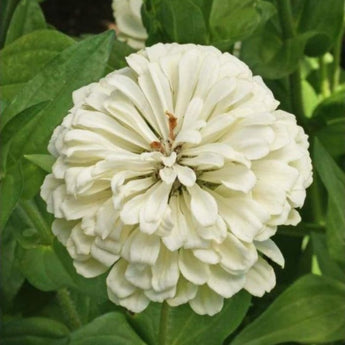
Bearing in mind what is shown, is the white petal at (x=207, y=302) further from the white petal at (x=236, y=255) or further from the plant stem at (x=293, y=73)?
the plant stem at (x=293, y=73)

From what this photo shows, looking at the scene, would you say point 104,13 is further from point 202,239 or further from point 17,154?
point 202,239

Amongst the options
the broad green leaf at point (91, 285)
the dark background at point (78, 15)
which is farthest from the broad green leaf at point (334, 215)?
the dark background at point (78, 15)

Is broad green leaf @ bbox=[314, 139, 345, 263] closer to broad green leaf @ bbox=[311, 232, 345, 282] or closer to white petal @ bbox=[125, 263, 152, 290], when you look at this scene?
broad green leaf @ bbox=[311, 232, 345, 282]

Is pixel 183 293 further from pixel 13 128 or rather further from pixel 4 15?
pixel 4 15

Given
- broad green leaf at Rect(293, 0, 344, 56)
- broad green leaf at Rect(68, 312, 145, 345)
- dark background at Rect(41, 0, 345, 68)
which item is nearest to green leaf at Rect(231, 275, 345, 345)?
broad green leaf at Rect(68, 312, 145, 345)

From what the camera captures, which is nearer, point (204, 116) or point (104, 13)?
point (204, 116)

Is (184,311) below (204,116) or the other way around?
below

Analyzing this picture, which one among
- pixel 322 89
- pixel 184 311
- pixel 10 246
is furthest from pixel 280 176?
pixel 322 89
